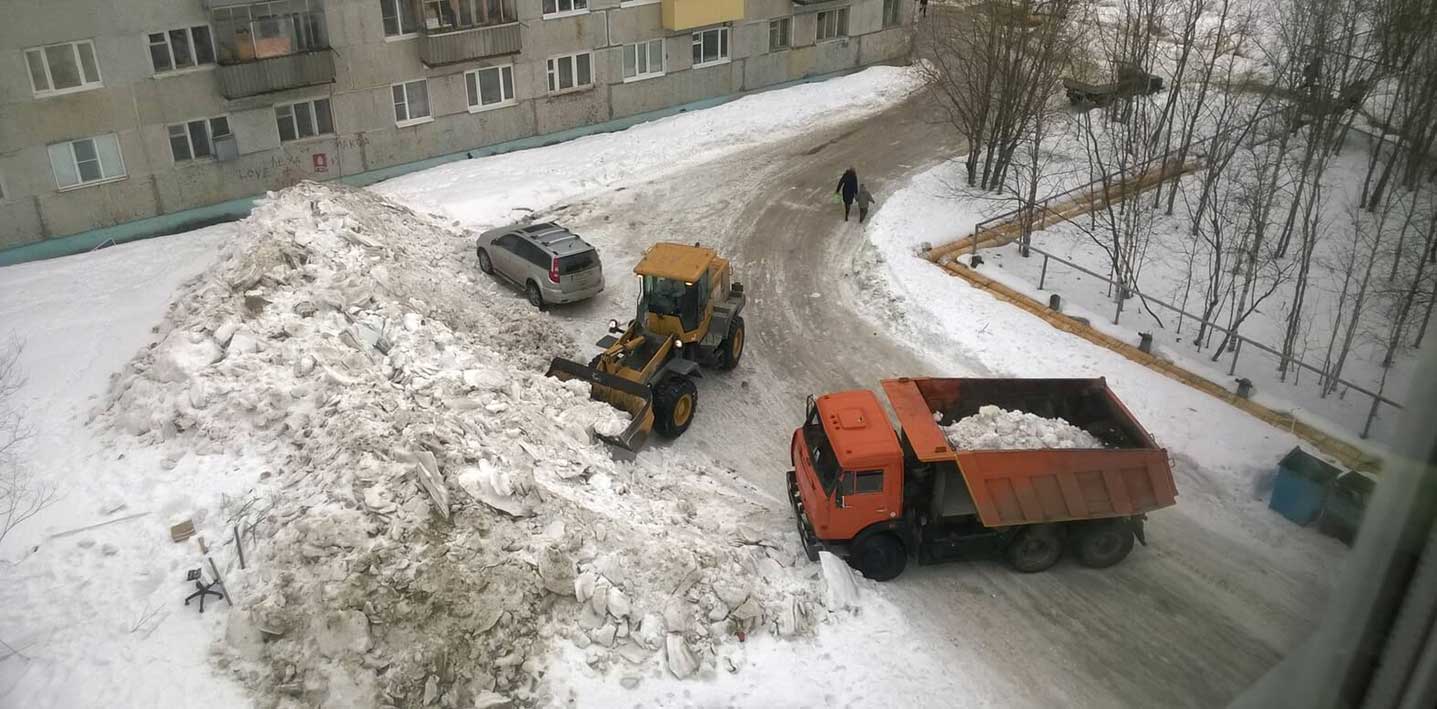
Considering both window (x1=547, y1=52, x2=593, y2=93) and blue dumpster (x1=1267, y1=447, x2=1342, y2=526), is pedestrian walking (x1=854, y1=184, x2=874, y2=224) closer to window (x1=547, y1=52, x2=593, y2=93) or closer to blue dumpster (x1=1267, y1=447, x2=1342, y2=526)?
window (x1=547, y1=52, x2=593, y2=93)

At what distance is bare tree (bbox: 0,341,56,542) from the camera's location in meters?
11.8

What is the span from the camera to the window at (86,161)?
23.4 metres

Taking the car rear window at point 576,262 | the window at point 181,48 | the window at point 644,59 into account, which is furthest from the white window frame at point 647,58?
the car rear window at point 576,262

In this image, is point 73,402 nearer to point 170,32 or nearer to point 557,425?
point 557,425

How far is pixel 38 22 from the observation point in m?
22.1

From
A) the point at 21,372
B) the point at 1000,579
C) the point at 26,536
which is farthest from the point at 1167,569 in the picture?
the point at 21,372

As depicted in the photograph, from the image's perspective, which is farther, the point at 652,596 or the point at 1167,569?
the point at 1167,569

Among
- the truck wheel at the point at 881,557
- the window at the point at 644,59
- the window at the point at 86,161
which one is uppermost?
the window at the point at 644,59

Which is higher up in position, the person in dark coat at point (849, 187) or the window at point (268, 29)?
the window at point (268, 29)

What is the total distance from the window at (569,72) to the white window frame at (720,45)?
4159 millimetres

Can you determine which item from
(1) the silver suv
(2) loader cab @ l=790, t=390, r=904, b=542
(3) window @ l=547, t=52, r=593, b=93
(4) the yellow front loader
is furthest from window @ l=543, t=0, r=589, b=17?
(2) loader cab @ l=790, t=390, r=904, b=542

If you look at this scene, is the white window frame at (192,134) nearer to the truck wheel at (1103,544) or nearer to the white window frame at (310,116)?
the white window frame at (310,116)

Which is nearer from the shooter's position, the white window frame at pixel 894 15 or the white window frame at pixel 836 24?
the white window frame at pixel 836 24

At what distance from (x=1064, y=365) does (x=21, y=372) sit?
17.7 meters
